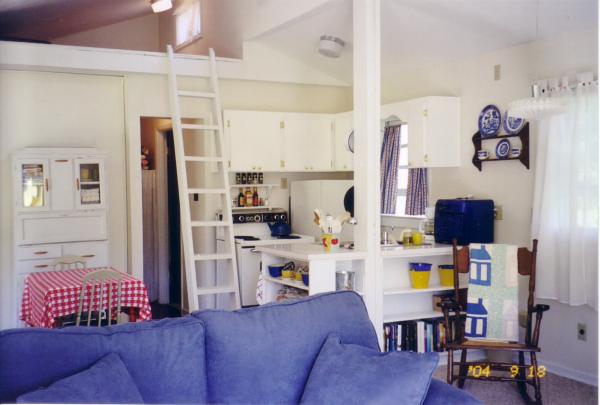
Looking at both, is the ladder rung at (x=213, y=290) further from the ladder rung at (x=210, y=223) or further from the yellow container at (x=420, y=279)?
the yellow container at (x=420, y=279)

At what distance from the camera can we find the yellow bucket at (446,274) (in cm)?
542

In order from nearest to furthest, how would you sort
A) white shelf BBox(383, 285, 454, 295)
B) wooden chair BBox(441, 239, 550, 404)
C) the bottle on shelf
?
wooden chair BBox(441, 239, 550, 404), white shelf BBox(383, 285, 454, 295), the bottle on shelf

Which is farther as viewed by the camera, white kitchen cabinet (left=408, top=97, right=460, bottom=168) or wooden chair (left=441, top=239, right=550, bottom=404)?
white kitchen cabinet (left=408, top=97, right=460, bottom=168)

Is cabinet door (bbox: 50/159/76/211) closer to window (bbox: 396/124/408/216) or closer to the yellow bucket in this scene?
window (bbox: 396/124/408/216)

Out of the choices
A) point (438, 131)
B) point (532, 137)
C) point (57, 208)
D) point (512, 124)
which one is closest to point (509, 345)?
point (532, 137)

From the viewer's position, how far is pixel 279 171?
741 centimetres

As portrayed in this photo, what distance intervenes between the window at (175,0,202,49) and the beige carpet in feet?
18.8

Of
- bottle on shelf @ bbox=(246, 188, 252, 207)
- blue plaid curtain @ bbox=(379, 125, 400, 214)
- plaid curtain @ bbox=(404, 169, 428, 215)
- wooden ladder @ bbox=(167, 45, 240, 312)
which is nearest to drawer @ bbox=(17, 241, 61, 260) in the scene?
wooden ladder @ bbox=(167, 45, 240, 312)

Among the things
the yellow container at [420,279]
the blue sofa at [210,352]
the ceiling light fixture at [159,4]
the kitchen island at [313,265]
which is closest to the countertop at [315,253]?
the kitchen island at [313,265]

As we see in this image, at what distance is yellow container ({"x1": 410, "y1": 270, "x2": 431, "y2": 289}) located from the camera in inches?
208

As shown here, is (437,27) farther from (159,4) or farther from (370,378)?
(159,4)

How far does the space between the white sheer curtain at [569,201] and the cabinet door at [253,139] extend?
9.92 feet

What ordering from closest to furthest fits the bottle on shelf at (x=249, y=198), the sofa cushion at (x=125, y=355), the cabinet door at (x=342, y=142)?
the sofa cushion at (x=125, y=355)
the cabinet door at (x=342, y=142)
the bottle on shelf at (x=249, y=198)

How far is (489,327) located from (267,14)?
3.92m
